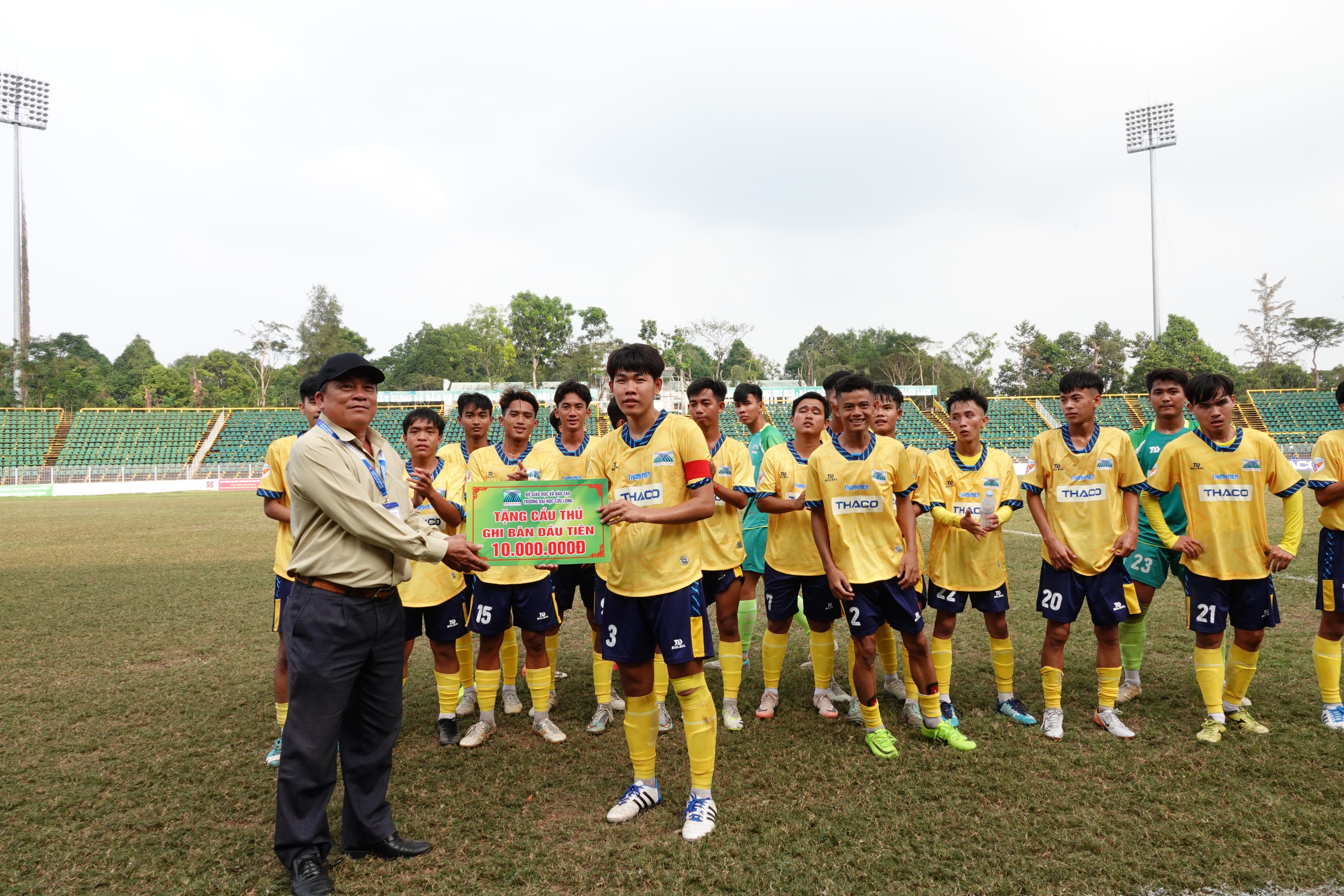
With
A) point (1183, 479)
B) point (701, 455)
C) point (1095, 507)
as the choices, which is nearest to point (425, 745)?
point (701, 455)

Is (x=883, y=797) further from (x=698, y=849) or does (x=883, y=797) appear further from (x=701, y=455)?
(x=701, y=455)

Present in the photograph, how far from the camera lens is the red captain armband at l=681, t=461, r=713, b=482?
3.74 metres

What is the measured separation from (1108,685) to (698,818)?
9.86 feet

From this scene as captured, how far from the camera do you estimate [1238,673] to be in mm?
4891

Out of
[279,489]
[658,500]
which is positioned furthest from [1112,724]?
[279,489]

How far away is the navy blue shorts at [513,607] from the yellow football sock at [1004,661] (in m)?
3.10

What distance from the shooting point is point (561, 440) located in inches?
218

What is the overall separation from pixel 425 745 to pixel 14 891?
6.92 ft

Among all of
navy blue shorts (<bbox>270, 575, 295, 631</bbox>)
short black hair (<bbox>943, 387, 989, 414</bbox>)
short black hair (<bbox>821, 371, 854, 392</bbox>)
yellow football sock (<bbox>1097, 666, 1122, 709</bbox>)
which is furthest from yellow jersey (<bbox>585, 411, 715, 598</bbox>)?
yellow football sock (<bbox>1097, 666, 1122, 709</bbox>)

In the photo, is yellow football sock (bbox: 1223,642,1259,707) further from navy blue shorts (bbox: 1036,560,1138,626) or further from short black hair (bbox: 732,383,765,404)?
short black hair (bbox: 732,383,765,404)

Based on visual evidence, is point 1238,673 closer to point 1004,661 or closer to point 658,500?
point 1004,661

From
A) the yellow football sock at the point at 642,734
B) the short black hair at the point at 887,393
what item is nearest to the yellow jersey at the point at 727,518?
the short black hair at the point at 887,393

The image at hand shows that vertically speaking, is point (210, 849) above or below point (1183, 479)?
below

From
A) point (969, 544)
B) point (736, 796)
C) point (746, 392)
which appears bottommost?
point (736, 796)
